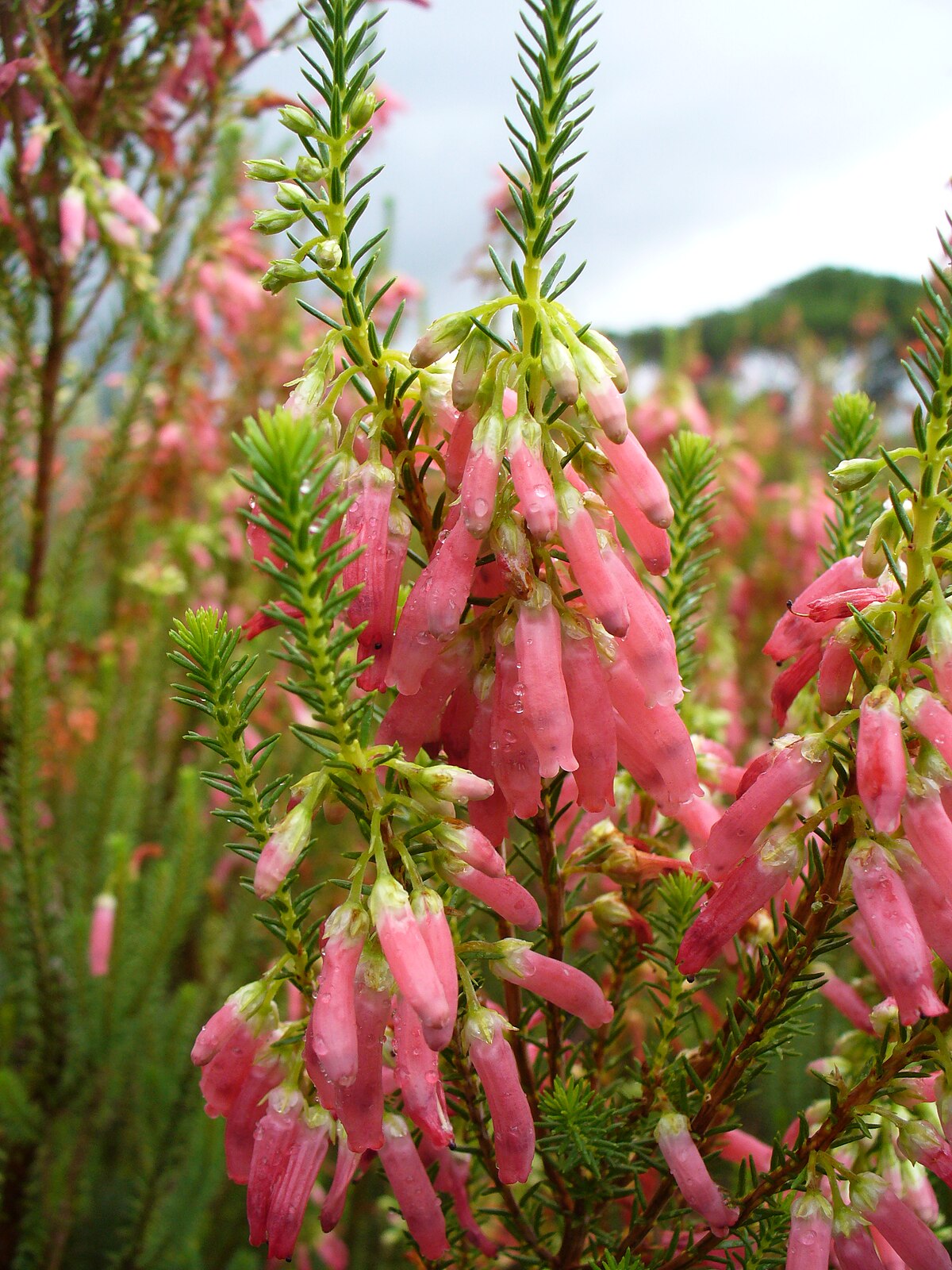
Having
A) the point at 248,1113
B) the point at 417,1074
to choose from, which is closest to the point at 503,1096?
the point at 417,1074

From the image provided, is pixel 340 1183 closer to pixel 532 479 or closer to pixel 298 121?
pixel 532 479

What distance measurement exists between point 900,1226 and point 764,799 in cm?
29

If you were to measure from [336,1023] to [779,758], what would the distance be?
29 cm

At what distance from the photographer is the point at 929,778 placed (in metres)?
0.52

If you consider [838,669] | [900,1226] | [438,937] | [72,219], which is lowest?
[900,1226]

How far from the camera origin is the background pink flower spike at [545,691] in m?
0.54

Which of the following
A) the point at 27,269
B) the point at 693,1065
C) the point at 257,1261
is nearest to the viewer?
the point at 693,1065

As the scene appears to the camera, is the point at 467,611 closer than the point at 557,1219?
Yes

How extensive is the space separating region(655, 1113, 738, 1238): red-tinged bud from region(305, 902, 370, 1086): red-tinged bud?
267mm

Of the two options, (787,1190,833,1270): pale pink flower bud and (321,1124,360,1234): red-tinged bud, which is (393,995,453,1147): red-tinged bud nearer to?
(321,1124,360,1234): red-tinged bud

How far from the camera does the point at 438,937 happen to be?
0.51 metres

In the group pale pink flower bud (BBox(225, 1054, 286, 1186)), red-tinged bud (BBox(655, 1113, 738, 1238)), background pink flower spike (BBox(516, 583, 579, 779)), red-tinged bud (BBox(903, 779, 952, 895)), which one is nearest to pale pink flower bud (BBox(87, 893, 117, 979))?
pale pink flower bud (BBox(225, 1054, 286, 1186))

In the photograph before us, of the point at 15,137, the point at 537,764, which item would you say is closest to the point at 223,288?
the point at 15,137

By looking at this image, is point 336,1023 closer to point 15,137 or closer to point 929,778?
point 929,778
